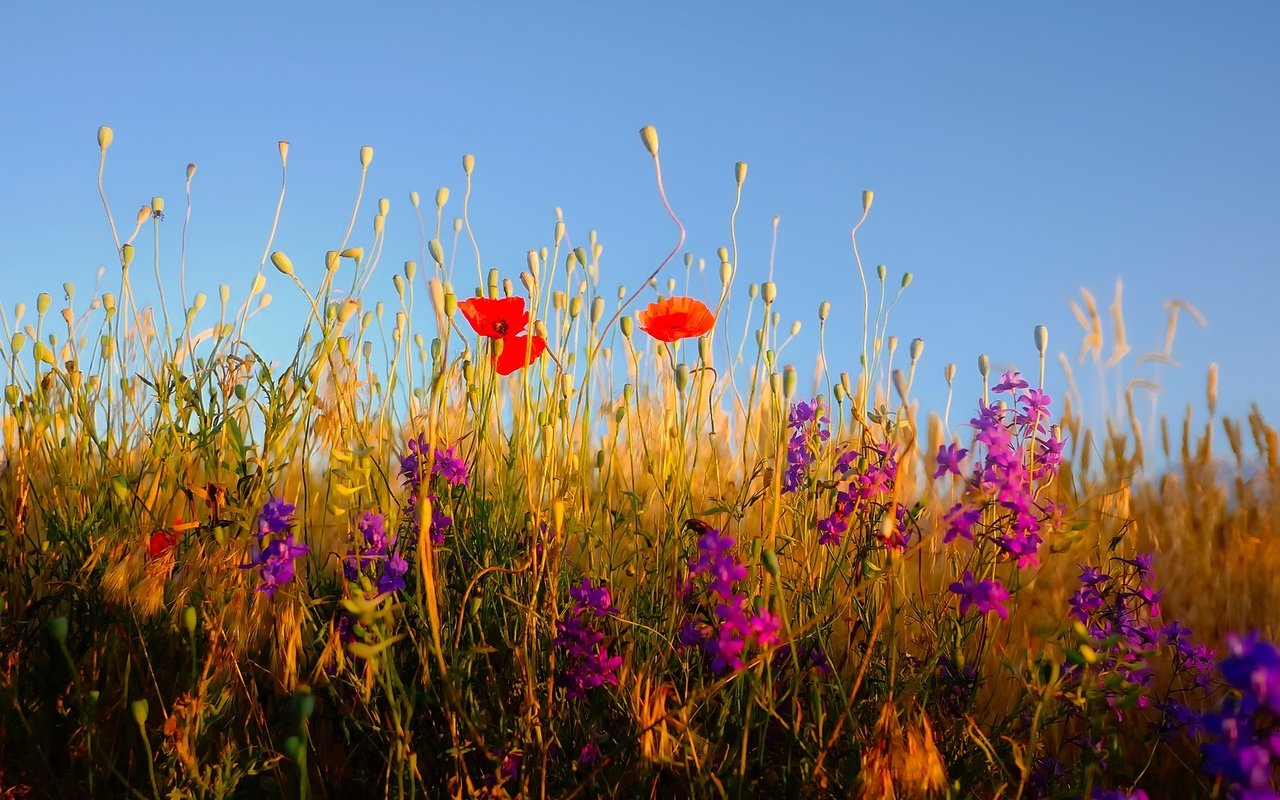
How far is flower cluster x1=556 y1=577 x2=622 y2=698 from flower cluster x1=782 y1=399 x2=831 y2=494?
0.56 metres

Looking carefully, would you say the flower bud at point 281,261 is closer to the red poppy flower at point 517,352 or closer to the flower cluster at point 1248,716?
the red poppy flower at point 517,352

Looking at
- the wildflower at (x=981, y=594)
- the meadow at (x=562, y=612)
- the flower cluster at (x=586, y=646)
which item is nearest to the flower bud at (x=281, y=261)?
the meadow at (x=562, y=612)

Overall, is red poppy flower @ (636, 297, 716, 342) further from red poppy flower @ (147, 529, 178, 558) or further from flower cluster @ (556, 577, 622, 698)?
red poppy flower @ (147, 529, 178, 558)

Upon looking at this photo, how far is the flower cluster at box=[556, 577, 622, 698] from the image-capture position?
4.79 feet

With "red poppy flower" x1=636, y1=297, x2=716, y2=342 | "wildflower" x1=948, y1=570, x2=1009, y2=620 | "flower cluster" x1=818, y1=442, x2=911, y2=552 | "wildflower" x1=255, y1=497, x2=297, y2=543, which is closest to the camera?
"wildflower" x1=948, y1=570, x2=1009, y2=620

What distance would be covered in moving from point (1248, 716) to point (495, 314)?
1547 millimetres

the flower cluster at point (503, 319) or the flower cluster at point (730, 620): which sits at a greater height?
the flower cluster at point (503, 319)

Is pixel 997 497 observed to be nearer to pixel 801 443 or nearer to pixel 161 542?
pixel 801 443

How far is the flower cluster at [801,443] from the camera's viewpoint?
1.96m

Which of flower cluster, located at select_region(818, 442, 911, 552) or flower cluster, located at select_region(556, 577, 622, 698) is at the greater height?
flower cluster, located at select_region(818, 442, 911, 552)

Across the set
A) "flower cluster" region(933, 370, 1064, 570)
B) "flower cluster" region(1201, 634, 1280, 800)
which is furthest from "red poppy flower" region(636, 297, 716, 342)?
"flower cluster" region(1201, 634, 1280, 800)

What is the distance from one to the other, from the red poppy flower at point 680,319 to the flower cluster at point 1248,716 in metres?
1.38

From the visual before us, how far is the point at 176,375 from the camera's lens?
1930 millimetres

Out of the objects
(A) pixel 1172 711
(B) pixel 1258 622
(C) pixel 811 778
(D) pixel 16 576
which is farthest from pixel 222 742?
(B) pixel 1258 622
